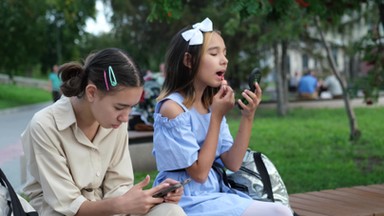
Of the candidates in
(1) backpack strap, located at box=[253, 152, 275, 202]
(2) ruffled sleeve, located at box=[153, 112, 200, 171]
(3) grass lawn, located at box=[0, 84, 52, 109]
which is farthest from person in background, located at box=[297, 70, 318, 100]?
(2) ruffled sleeve, located at box=[153, 112, 200, 171]

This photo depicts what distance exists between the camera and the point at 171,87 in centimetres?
354

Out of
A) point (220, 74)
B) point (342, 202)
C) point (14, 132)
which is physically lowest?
point (14, 132)

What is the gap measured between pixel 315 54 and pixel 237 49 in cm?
271

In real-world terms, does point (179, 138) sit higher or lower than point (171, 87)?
lower

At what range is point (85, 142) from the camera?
2918 millimetres

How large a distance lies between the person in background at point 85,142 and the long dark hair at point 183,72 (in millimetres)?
577

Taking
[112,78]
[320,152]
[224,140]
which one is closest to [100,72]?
[112,78]

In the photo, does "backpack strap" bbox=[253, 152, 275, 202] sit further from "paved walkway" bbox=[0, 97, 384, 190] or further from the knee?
"paved walkway" bbox=[0, 97, 384, 190]

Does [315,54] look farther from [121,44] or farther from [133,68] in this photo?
[133,68]

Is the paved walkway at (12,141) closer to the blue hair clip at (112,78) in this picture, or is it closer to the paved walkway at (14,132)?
the paved walkway at (14,132)

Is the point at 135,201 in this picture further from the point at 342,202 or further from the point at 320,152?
the point at 320,152

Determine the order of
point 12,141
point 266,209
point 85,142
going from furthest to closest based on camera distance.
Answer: point 12,141 → point 266,209 → point 85,142

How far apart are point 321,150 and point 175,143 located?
715 centimetres

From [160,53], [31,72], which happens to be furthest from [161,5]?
[31,72]
